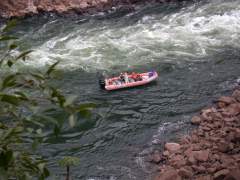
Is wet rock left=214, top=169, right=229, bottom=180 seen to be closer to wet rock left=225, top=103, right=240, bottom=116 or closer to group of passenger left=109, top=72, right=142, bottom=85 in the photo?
wet rock left=225, top=103, right=240, bottom=116

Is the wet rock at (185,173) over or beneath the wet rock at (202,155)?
over

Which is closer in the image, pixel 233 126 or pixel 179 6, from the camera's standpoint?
pixel 233 126

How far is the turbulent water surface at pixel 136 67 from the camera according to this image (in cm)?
921

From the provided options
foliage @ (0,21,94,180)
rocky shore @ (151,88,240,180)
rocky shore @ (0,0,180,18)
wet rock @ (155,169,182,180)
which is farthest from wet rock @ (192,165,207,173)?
rocky shore @ (0,0,180,18)

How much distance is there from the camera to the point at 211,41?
14250 mm

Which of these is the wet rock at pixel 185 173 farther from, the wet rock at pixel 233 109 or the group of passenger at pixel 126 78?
the group of passenger at pixel 126 78

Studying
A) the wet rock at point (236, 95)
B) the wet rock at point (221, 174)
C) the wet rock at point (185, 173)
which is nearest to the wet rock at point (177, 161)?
the wet rock at point (185, 173)

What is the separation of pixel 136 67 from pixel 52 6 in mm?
6501

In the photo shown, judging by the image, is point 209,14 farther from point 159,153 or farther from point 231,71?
point 159,153

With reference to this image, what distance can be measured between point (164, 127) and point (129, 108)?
1.35m

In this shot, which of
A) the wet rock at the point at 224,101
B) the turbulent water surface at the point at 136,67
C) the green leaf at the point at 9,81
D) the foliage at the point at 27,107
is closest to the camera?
the foliage at the point at 27,107

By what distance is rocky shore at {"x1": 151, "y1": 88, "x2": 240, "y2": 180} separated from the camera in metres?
7.69

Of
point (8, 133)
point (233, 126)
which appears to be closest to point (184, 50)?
point (233, 126)

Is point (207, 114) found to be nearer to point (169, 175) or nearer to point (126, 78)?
point (126, 78)
